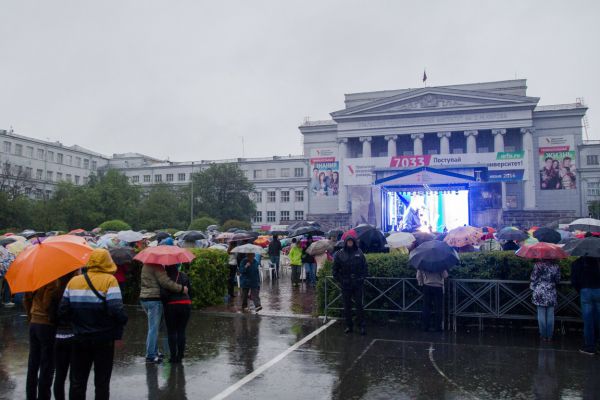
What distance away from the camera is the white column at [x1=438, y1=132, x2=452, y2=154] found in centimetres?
6529

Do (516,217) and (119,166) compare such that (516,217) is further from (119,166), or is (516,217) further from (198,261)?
(119,166)

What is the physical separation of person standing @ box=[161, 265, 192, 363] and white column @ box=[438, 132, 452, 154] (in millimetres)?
61399

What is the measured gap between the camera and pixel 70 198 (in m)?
47.0

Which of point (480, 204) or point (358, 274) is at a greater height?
point (480, 204)

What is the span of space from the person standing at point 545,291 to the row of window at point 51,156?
82795mm

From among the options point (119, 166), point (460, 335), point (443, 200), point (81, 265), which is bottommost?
point (460, 335)

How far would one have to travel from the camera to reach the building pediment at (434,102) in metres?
62.8

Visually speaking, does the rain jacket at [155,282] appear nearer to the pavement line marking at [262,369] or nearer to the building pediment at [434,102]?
the pavement line marking at [262,369]

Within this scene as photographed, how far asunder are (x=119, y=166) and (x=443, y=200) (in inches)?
3286

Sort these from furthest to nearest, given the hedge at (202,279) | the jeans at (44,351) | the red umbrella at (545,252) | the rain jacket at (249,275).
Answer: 1. the hedge at (202,279)
2. the rain jacket at (249,275)
3. the red umbrella at (545,252)
4. the jeans at (44,351)

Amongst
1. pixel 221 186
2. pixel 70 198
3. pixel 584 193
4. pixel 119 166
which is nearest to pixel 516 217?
pixel 584 193

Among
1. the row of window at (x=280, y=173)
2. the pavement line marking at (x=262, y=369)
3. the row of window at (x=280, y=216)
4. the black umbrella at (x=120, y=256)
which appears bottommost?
the pavement line marking at (x=262, y=369)

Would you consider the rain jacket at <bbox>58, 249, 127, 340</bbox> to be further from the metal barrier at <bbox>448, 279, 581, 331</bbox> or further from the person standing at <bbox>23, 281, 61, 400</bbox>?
the metal barrier at <bbox>448, 279, 581, 331</bbox>

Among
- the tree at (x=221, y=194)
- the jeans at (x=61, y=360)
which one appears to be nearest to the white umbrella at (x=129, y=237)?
A: the jeans at (x=61, y=360)
